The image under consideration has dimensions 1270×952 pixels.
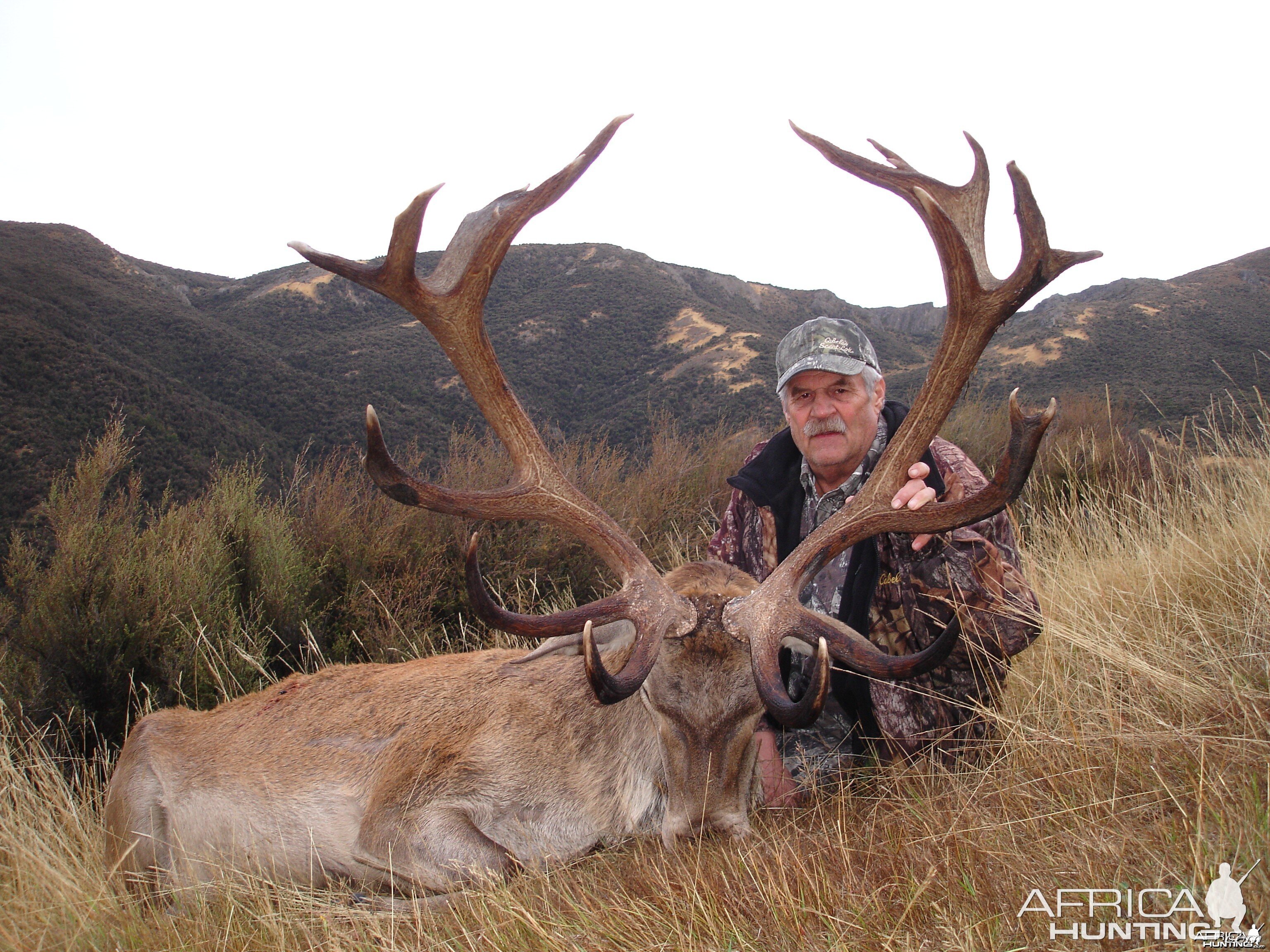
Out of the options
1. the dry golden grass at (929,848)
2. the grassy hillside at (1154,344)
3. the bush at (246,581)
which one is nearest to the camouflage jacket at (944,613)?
the dry golden grass at (929,848)

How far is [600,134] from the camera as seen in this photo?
9.59 feet

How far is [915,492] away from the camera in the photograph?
10.1ft

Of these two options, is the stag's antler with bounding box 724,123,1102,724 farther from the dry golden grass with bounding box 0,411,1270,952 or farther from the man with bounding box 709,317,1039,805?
the dry golden grass with bounding box 0,411,1270,952

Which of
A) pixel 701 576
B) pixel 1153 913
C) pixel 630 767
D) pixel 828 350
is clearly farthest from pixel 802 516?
pixel 1153 913

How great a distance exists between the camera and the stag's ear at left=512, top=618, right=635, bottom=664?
121 inches

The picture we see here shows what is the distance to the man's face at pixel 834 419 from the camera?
3891 millimetres

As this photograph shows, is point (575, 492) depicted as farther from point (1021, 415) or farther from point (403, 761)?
point (1021, 415)

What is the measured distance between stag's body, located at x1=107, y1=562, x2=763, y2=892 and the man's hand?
2.37 ft

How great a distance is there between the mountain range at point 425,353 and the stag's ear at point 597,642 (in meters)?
10.2

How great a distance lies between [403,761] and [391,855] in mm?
396

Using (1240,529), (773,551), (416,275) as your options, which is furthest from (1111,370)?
(416,275)

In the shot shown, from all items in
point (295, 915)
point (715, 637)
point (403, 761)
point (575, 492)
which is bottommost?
point (295, 915)

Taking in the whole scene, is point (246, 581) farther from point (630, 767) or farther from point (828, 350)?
point (828, 350)

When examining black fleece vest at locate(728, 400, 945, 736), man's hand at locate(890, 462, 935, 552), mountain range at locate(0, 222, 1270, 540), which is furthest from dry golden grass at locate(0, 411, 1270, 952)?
mountain range at locate(0, 222, 1270, 540)
